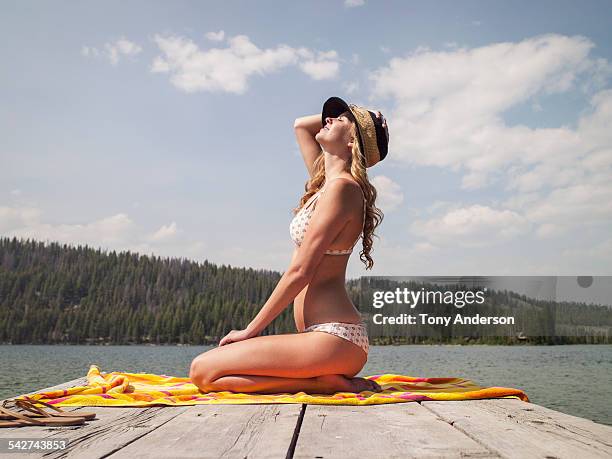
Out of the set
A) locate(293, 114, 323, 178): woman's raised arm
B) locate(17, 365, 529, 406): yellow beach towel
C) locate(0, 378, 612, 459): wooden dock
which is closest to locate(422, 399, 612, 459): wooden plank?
locate(0, 378, 612, 459): wooden dock

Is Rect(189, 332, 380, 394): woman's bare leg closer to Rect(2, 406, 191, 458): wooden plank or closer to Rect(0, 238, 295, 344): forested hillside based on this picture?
Rect(2, 406, 191, 458): wooden plank

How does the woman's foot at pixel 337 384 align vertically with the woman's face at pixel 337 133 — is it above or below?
below

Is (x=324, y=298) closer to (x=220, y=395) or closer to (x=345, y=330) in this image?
(x=345, y=330)

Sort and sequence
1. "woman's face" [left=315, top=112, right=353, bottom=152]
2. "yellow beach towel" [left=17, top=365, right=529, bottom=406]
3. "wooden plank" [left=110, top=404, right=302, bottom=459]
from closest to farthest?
"wooden plank" [left=110, top=404, right=302, bottom=459], "yellow beach towel" [left=17, top=365, right=529, bottom=406], "woman's face" [left=315, top=112, right=353, bottom=152]

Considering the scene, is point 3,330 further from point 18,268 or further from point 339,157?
point 339,157

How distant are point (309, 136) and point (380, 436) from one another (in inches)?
140

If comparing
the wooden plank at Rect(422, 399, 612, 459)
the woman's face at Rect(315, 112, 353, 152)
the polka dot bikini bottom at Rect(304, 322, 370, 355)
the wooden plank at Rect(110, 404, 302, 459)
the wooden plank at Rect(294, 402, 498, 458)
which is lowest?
the wooden plank at Rect(110, 404, 302, 459)

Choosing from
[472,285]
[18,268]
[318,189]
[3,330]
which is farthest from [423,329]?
[18,268]

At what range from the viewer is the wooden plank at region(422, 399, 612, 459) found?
8.42 ft

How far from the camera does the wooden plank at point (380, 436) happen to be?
2.52m

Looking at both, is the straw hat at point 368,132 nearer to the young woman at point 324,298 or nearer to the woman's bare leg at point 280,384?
the young woman at point 324,298

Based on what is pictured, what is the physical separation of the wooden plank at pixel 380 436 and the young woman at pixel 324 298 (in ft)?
2.65

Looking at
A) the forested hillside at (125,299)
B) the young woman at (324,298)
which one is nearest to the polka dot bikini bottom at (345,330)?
the young woman at (324,298)

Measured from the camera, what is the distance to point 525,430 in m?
3.07
